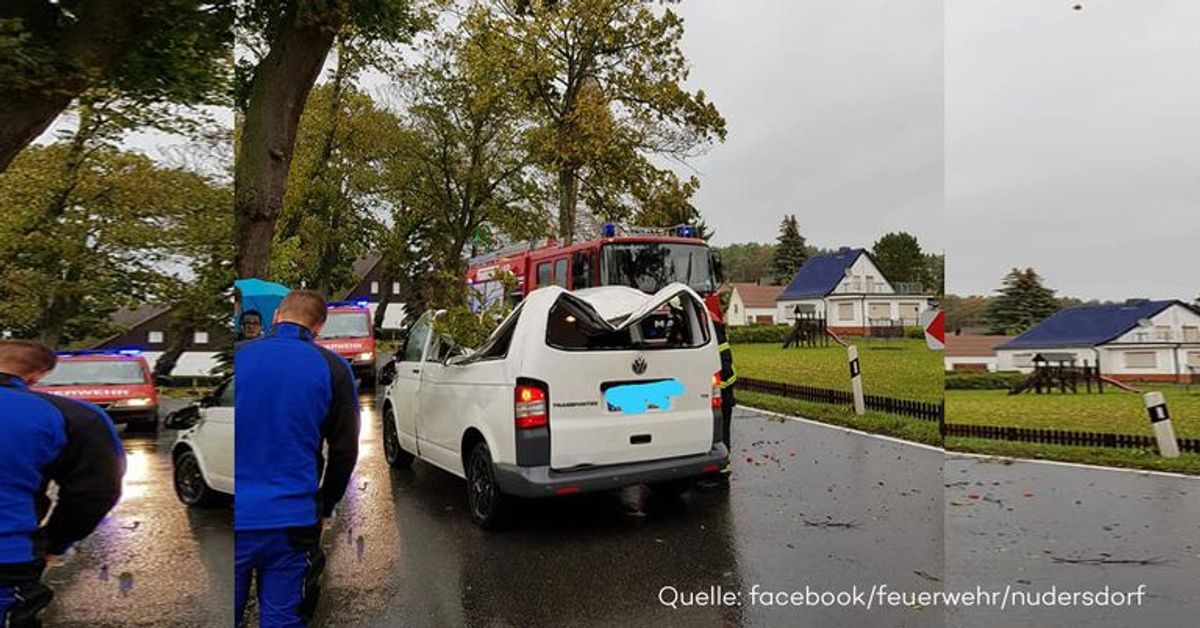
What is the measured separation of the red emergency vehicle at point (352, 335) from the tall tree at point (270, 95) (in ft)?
0.99

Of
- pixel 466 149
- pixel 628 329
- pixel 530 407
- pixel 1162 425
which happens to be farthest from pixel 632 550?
pixel 1162 425

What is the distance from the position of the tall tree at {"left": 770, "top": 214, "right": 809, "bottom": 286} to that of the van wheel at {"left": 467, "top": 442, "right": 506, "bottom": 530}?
175 centimetres

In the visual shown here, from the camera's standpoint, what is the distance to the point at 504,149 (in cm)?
275

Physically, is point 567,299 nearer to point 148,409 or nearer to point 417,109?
point 417,109

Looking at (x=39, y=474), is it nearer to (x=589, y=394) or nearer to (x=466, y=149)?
(x=466, y=149)

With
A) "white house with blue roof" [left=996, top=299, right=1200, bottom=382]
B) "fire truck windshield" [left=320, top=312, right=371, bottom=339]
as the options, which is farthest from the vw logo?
"white house with blue roof" [left=996, top=299, right=1200, bottom=382]

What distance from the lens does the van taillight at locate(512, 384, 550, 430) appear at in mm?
3250

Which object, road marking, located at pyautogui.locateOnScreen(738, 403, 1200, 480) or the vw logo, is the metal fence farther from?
the vw logo

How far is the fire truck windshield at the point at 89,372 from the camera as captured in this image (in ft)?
5.11

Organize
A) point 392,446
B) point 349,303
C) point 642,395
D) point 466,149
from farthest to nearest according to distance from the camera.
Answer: point 392,446 → point 642,395 → point 466,149 → point 349,303

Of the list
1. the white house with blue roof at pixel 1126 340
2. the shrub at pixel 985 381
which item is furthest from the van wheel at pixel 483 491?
the white house with blue roof at pixel 1126 340

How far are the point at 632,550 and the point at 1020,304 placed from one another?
4454 mm

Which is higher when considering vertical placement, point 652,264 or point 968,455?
point 652,264

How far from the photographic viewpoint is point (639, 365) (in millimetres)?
3395
